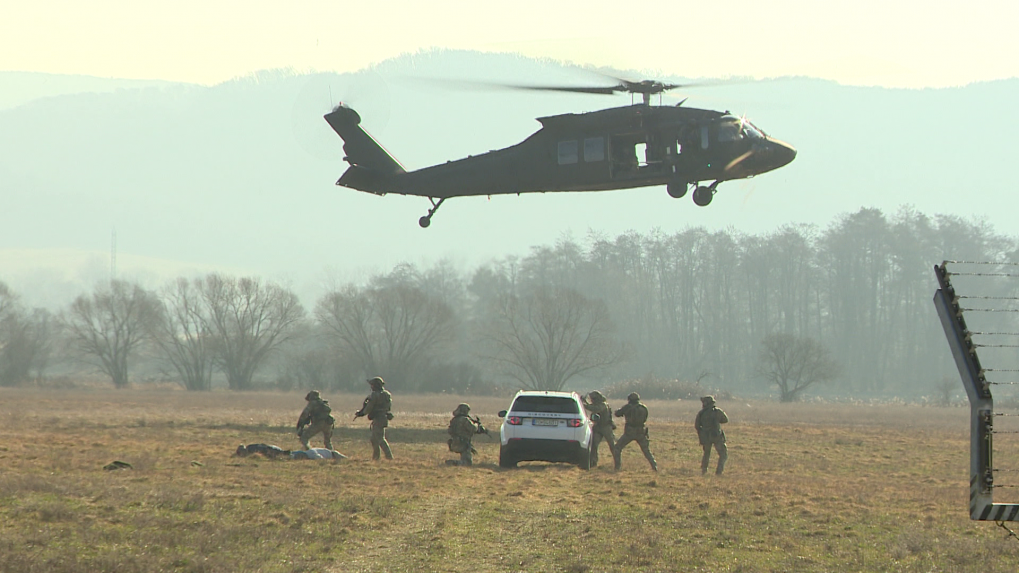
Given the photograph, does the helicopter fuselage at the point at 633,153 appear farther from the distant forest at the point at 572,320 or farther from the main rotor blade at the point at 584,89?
the distant forest at the point at 572,320

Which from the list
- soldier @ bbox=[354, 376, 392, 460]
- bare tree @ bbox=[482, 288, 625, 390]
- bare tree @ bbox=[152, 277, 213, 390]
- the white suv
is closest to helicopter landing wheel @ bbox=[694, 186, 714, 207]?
the white suv

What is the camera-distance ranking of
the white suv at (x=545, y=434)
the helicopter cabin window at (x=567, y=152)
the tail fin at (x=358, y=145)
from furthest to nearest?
the tail fin at (x=358, y=145)
the helicopter cabin window at (x=567, y=152)
the white suv at (x=545, y=434)

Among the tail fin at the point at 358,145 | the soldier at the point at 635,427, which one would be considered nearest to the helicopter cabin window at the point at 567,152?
the tail fin at the point at 358,145

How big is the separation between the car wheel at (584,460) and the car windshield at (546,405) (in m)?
0.81

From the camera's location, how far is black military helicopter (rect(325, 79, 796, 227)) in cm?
2742

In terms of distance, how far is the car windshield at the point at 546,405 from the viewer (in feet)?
75.9

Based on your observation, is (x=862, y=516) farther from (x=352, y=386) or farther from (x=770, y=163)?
(x=352, y=386)

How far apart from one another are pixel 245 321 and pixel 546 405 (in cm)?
7912

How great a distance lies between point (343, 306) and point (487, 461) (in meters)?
68.4

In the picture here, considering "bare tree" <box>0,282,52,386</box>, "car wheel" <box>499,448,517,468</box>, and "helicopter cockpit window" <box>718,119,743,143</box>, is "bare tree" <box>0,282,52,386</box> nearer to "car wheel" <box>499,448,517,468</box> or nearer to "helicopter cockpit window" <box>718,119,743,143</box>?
"helicopter cockpit window" <box>718,119,743,143</box>

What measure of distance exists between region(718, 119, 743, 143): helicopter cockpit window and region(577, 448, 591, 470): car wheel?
8.50 meters

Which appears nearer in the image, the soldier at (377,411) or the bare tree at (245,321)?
the soldier at (377,411)

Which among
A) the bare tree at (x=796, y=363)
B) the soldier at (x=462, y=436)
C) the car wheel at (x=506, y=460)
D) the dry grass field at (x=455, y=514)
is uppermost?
the bare tree at (x=796, y=363)

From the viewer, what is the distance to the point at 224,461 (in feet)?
71.6
